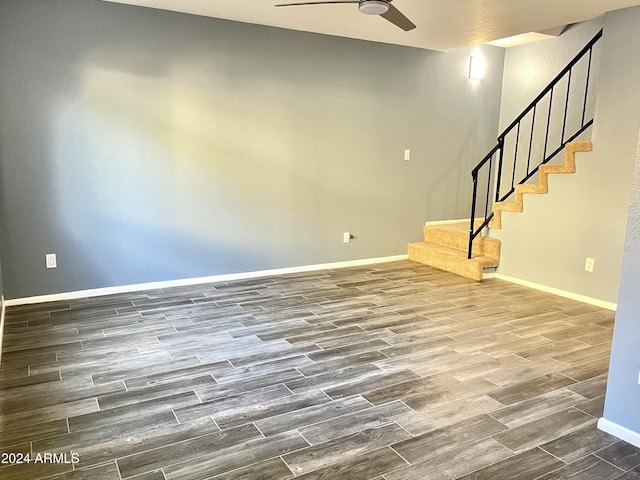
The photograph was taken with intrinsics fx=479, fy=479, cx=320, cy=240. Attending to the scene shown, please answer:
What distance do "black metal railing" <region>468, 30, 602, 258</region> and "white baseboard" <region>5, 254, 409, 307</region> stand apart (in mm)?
1312

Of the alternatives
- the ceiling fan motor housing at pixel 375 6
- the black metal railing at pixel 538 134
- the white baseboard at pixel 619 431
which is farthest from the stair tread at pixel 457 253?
the ceiling fan motor housing at pixel 375 6

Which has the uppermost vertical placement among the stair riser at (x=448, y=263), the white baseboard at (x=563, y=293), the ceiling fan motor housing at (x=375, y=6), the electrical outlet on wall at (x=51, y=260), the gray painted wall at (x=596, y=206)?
the ceiling fan motor housing at (x=375, y=6)

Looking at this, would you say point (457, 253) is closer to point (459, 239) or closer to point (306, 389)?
point (459, 239)

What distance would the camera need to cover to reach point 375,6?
2.94 m

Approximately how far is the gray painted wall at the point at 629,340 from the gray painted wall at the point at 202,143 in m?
3.52

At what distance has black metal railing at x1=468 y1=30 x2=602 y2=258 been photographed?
5277 mm

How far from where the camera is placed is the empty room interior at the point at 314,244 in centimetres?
228

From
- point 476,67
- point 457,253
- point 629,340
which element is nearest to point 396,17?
point 629,340

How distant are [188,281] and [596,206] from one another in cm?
396

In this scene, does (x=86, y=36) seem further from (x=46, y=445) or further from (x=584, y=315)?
(x=584, y=315)

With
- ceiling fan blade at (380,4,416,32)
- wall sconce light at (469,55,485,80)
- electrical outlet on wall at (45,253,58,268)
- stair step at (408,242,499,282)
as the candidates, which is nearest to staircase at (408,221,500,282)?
stair step at (408,242,499,282)

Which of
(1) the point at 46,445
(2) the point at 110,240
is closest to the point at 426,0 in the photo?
(2) the point at 110,240

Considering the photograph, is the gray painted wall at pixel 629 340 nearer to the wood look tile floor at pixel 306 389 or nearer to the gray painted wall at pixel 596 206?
the wood look tile floor at pixel 306 389

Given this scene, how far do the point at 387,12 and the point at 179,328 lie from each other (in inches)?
107
